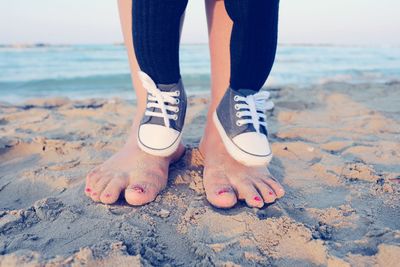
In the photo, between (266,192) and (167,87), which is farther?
(167,87)

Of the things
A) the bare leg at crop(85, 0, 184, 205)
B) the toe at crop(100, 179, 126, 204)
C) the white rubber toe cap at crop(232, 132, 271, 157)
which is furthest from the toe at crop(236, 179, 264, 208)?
the toe at crop(100, 179, 126, 204)

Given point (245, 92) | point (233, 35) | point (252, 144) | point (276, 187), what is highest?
point (233, 35)

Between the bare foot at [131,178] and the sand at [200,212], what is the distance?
33 mm

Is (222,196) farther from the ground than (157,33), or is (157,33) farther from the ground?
(157,33)

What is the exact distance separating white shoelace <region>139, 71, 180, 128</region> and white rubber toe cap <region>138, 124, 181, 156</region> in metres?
0.03

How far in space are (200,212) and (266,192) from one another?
227 mm

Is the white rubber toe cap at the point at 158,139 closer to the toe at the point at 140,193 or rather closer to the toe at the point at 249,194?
the toe at the point at 140,193

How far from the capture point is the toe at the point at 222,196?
117 cm

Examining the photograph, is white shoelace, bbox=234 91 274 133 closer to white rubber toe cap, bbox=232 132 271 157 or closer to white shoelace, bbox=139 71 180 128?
white rubber toe cap, bbox=232 132 271 157

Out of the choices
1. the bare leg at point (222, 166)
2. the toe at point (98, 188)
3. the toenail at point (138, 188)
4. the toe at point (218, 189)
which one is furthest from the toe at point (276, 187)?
the toe at point (98, 188)

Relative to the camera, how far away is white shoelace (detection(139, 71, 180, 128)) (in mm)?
1307

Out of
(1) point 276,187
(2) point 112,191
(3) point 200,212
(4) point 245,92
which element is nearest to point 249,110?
(4) point 245,92

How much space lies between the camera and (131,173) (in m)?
1.28

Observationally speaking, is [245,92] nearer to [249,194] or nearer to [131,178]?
[249,194]
